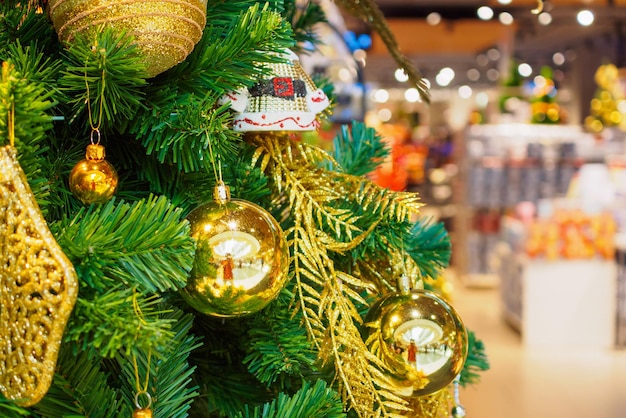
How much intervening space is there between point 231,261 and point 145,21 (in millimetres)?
193

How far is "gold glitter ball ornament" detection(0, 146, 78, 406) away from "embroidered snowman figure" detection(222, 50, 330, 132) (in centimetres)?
27

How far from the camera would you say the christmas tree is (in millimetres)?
483

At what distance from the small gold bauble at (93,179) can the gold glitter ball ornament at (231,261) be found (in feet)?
0.23

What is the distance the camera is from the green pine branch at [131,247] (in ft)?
1.66

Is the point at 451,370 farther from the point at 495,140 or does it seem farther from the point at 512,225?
the point at 495,140

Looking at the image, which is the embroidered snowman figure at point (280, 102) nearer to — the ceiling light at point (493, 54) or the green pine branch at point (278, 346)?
the green pine branch at point (278, 346)

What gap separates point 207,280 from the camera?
59 cm

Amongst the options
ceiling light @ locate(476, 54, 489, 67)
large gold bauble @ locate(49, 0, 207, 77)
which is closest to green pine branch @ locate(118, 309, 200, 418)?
large gold bauble @ locate(49, 0, 207, 77)

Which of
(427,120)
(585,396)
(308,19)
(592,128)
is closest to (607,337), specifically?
(585,396)

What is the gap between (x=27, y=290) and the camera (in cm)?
47

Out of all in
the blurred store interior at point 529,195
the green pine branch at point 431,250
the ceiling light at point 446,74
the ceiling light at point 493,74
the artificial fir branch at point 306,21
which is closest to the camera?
the green pine branch at point 431,250

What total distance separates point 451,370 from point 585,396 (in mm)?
3834

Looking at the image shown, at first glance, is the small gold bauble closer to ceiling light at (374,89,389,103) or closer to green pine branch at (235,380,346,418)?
green pine branch at (235,380,346,418)

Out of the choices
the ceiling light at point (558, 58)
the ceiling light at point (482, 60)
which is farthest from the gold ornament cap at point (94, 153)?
the ceiling light at point (558, 58)
